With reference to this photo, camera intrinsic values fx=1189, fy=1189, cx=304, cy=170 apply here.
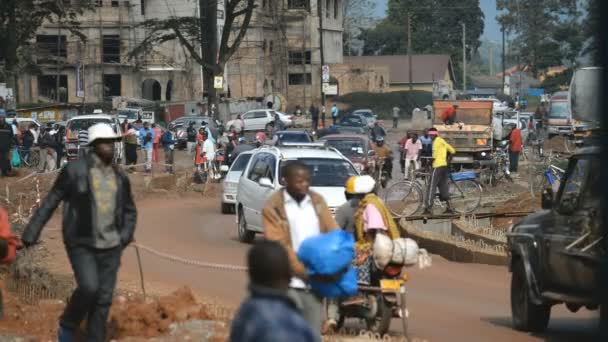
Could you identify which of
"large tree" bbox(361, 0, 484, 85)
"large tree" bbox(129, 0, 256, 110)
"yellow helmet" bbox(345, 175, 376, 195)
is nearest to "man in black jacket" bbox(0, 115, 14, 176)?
"large tree" bbox(129, 0, 256, 110)

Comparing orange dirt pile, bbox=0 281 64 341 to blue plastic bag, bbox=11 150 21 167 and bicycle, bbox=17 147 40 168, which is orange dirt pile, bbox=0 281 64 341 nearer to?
blue plastic bag, bbox=11 150 21 167

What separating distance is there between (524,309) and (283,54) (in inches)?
3092

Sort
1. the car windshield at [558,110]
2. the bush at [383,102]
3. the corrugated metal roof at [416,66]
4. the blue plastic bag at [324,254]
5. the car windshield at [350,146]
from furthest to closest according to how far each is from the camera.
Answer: the corrugated metal roof at [416,66] < the bush at [383,102] < the car windshield at [558,110] < the car windshield at [350,146] < the blue plastic bag at [324,254]

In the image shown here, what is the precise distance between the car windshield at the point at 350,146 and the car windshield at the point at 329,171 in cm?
1191

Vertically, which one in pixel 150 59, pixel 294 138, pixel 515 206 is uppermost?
pixel 150 59

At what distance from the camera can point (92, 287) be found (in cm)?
863

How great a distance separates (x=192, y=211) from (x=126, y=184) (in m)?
20.1

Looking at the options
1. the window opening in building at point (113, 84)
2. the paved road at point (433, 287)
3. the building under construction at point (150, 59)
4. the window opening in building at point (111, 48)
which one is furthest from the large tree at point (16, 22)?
the window opening in building at point (113, 84)

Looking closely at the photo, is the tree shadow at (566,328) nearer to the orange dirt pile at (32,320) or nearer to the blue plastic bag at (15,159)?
the orange dirt pile at (32,320)

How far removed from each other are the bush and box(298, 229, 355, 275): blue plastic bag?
8134 centimetres

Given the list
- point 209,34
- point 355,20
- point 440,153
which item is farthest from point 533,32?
point 440,153

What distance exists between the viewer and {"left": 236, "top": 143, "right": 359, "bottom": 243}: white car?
772 inches

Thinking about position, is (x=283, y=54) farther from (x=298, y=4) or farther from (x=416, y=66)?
(x=416, y=66)

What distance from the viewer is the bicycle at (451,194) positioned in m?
24.5
